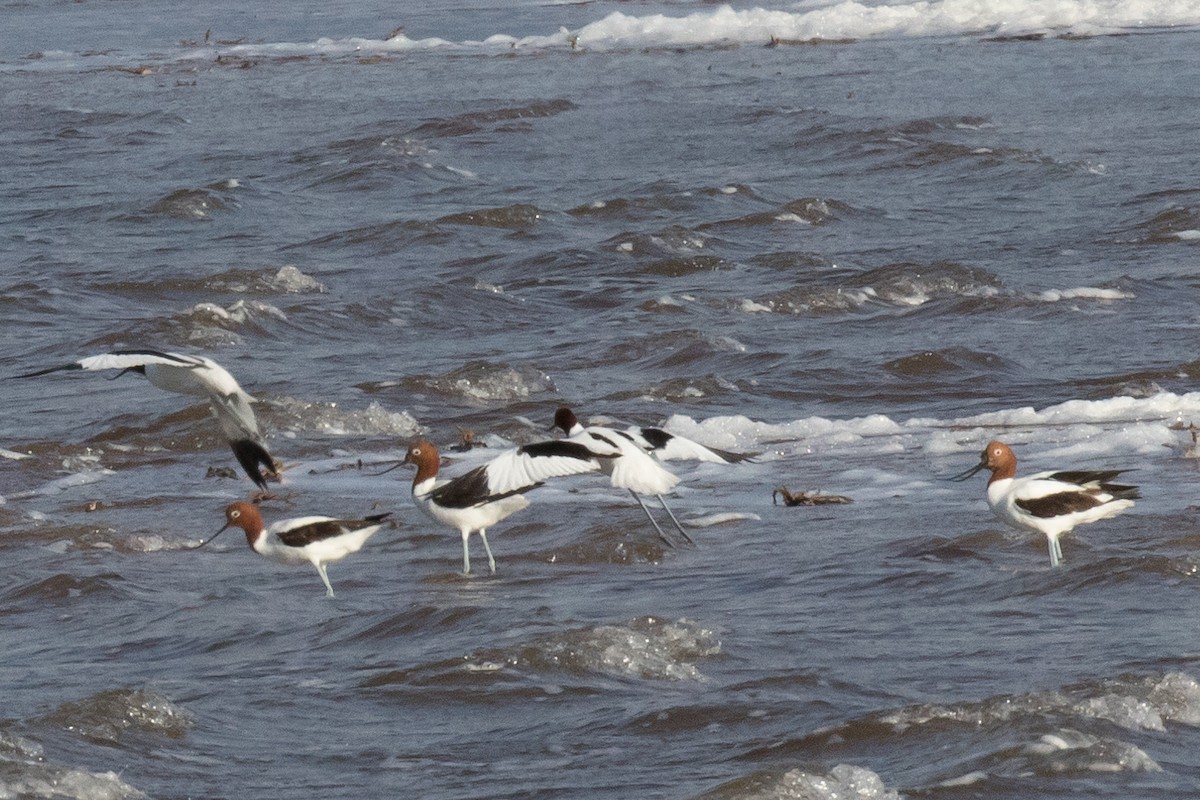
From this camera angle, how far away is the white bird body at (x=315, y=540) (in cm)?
892

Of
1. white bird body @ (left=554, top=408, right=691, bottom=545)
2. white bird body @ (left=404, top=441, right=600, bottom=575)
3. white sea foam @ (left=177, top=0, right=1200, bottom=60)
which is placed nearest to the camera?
white bird body @ (left=404, top=441, right=600, bottom=575)

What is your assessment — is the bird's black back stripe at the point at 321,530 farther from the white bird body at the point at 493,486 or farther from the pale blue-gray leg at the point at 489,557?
the pale blue-gray leg at the point at 489,557

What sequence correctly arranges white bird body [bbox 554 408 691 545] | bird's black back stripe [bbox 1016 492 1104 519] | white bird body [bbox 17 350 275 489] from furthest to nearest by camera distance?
white bird body [bbox 17 350 275 489], white bird body [bbox 554 408 691 545], bird's black back stripe [bbox 1016 492 1104 519]

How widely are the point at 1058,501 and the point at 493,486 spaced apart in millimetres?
2422

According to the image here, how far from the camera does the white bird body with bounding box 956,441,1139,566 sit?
28.2 feet

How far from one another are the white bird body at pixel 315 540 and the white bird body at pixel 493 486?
12.7 inches

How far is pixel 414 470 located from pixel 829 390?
327 cm

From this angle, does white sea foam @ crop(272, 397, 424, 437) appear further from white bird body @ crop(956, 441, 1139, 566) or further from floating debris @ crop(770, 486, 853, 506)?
white bird body @ crop(956, 441, 1139, 566)

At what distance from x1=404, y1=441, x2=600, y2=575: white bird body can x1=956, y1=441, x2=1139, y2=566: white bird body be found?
184 cm

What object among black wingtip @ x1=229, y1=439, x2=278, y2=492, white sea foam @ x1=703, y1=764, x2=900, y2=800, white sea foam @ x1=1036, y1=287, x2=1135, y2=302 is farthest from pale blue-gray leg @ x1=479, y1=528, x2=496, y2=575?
white sea foam @ x1=1036, y1=287, x2=1135, y2=302

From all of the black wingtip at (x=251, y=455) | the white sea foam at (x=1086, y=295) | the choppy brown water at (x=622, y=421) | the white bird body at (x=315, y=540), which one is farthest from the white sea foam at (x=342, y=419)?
the white sea foam at (x=1086, y=295)

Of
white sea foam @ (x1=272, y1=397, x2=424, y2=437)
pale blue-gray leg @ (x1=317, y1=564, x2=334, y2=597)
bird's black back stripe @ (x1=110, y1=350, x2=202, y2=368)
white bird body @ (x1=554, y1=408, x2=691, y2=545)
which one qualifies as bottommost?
white sea foam @ (x1=272, y1=397, x2=424, y2=437)

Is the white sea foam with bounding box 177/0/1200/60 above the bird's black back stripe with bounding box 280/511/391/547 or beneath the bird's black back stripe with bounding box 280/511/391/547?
beneath

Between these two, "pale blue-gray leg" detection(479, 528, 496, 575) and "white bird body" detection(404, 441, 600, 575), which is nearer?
"white bird body" detection(404, 441, 600, 575)
